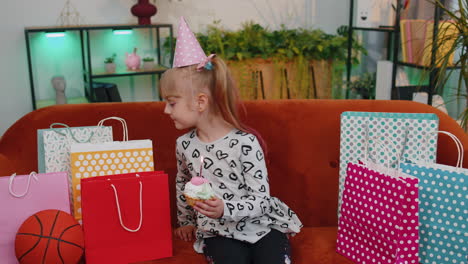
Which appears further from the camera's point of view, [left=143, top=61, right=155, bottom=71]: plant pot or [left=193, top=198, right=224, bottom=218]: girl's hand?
[left=143, top=61, right=155, bottom=71]: plant pot

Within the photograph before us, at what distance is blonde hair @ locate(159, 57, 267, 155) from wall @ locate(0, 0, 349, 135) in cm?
298

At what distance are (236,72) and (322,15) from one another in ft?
4.38

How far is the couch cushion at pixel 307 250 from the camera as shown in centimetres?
174

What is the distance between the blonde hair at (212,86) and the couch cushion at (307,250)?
472 mm

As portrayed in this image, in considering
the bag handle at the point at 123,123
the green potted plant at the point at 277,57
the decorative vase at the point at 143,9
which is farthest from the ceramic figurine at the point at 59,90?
the bag handle at the point at 123,123

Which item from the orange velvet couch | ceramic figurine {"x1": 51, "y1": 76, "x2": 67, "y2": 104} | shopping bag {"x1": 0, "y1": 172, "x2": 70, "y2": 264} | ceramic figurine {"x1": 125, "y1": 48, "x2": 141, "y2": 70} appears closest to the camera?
shopping bag {"x1": 0, "y1": 172, "x2": 70, "y2": 264}

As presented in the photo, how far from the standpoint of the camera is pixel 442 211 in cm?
160

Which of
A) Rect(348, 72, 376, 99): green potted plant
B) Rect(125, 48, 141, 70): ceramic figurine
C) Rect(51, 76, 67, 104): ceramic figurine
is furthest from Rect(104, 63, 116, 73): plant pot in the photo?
Rect(348, 72, 376, 99): green potted plant

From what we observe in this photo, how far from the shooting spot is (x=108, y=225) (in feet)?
5.49

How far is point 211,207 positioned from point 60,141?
0.69 meters

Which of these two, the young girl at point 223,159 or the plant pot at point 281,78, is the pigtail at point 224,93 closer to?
the young girl at point 223,159

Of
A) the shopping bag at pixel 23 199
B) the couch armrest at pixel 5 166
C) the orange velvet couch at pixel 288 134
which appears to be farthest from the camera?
the orange velvet couch at pixel 288 134

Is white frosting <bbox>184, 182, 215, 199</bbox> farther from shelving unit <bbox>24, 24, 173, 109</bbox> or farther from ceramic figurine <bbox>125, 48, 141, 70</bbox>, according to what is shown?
ceramic figurine <bbox>125, 48, 141, 70</bbox>

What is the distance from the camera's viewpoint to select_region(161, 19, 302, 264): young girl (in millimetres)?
1713
